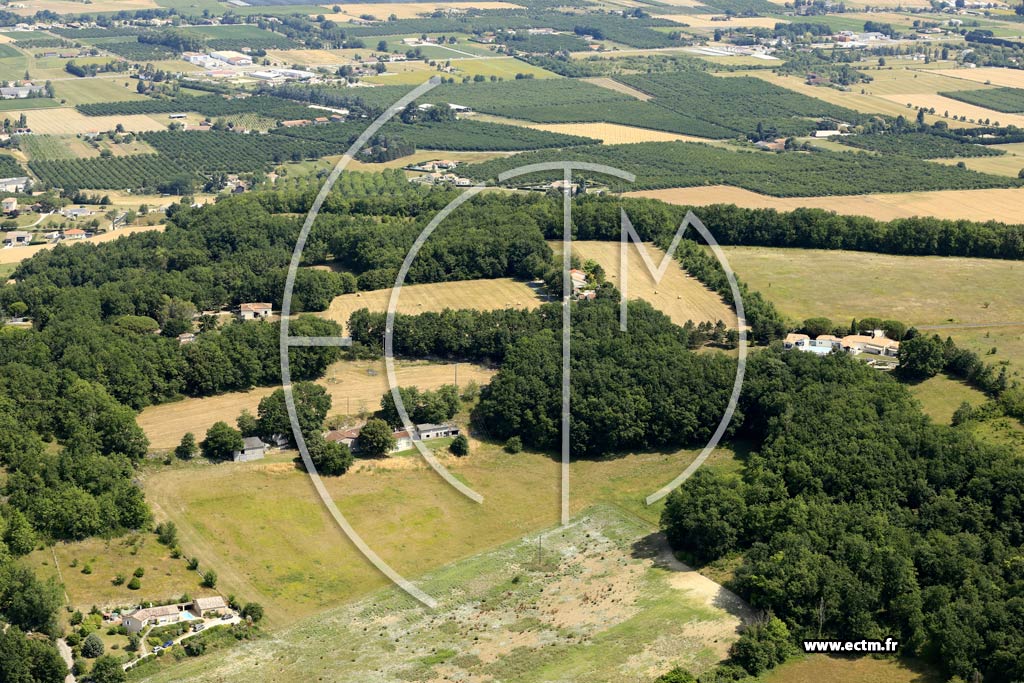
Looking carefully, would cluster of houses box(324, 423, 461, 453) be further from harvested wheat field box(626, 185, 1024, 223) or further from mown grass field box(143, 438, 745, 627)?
harvested wheat field box(626, 185, 1024, 223)

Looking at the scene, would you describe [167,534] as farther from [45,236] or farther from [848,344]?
[45,236]

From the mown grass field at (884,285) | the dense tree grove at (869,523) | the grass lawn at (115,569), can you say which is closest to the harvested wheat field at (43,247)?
the mown grass field at (884,285)

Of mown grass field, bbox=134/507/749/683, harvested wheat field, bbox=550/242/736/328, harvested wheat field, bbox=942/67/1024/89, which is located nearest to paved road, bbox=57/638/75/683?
mown grass field, bbox=134/507/749/683

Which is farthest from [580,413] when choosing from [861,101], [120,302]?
[861,101]

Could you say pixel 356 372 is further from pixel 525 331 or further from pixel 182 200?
pixel 182 200

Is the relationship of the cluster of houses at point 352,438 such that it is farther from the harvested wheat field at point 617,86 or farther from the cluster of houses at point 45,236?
the harvested wheat field at point 617,86

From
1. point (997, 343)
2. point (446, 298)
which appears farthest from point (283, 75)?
point (997, 343)
